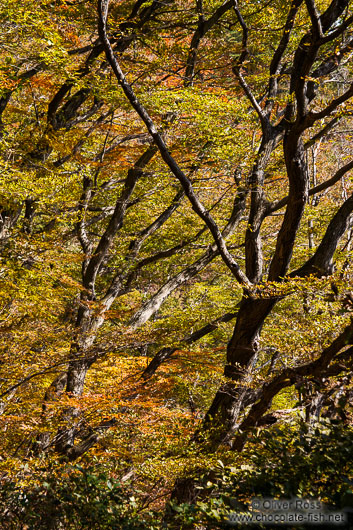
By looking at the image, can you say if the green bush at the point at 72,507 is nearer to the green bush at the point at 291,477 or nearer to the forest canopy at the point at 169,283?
the forest canopy at the point at 169,283

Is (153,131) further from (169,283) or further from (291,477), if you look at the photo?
(169,283)

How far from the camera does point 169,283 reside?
26.7ft

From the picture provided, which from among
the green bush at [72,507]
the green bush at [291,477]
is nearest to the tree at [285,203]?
the green bush at [291,477]

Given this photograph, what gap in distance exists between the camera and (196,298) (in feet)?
38.6

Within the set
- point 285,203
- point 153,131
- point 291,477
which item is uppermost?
point 153,131

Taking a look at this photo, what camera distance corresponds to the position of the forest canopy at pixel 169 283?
9.59 ft

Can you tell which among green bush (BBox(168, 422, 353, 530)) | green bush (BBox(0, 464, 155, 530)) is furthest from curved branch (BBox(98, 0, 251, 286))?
green bush (BBox(0, 464, 155, 530))

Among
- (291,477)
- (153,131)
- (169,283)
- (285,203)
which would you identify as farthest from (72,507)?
(169,283)

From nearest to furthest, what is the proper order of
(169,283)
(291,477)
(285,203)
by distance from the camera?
(291,477) < (285,203) < (169,283)

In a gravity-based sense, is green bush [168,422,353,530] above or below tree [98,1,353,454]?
below

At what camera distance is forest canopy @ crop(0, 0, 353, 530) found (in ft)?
9.59

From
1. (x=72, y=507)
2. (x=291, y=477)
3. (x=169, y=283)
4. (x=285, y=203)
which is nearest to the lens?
(x=291, y=477)

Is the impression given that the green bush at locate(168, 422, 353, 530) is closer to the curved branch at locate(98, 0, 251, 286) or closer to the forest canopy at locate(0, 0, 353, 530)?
the forest canopy at locate(0, 0, 353, 530)

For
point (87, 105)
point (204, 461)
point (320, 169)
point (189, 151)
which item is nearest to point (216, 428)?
point (204, 461)
